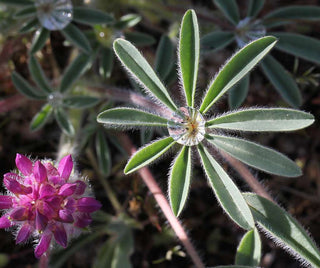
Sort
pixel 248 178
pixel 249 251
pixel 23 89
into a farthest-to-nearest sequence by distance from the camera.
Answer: pixel 23 89 → pixel 248 178 → pixel 249 251

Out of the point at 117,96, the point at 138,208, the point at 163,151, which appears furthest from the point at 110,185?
the point at 163,151

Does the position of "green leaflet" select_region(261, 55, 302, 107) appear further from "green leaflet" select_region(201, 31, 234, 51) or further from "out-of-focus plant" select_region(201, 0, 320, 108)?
"green leaflet" select_region(201, 31, 234, 51)

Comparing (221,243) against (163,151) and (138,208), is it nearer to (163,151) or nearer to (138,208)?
(138,208)

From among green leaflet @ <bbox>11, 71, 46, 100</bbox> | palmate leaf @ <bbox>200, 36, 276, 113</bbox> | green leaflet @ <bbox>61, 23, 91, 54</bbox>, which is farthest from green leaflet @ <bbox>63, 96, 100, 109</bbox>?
palmate leaf @ <bbox>200, 36, 276, 113</bbox>

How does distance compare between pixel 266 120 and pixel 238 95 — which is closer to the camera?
pixel 266 120

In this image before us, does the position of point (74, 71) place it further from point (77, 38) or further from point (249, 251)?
point (249, 251)

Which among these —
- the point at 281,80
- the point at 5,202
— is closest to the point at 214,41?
the point at 281,80
